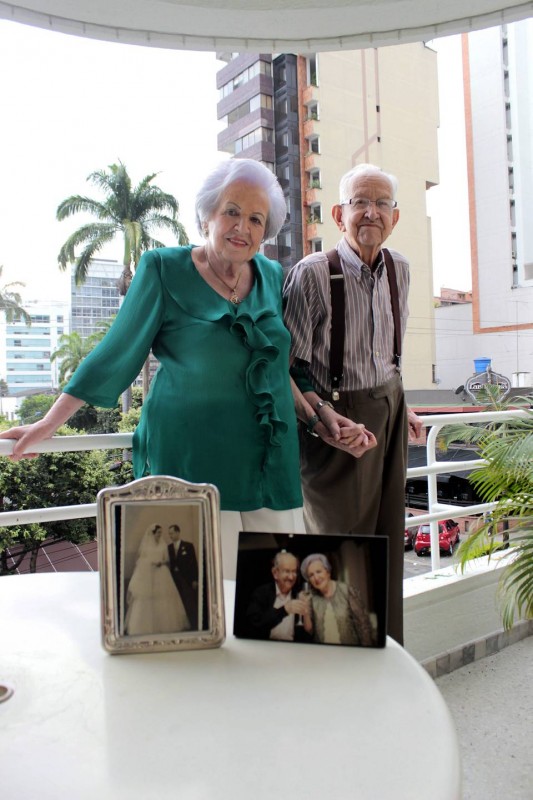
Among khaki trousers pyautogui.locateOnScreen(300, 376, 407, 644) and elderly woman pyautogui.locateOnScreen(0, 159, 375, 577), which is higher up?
elderly woman pyautogui.locateOnScreen(0, 159, 375, 577)

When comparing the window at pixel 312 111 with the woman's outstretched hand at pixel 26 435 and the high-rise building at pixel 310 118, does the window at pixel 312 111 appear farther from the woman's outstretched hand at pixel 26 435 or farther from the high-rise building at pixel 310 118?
the woman's outstretched hand at pixel 26 435

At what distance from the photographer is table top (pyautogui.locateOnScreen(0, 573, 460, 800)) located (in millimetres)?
438

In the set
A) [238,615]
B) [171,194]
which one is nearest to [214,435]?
[238,615]

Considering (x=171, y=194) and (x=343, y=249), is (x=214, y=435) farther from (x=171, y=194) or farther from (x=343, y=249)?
(x=171, y=194)

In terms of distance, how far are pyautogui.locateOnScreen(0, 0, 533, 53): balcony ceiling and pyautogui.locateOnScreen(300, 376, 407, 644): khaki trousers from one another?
0.85 metres

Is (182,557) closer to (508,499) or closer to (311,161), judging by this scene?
(508,499)

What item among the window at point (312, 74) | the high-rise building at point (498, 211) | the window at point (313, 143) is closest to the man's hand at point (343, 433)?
the high-rise building at point (498, 211)

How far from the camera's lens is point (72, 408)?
3.71 feet

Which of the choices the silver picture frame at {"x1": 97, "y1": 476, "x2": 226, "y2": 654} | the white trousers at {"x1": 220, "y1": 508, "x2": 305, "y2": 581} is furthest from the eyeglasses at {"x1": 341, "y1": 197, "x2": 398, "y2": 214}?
the silver picture frame at {"x1": 97, "y1": 476, "x2": 226, "y2": 654}

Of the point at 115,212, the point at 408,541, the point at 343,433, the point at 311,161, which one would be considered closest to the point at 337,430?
the point at 343,433

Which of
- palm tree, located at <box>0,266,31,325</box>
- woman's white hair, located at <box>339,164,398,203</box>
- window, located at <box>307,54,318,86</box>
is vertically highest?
window, located at <box>307,54,318,86</box>

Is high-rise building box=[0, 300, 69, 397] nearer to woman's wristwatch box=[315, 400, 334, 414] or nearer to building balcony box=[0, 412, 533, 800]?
building balcony box=[0, 412, 533, 800]

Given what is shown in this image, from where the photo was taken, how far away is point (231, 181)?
119cm

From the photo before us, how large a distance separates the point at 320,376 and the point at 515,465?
0.95 metres
